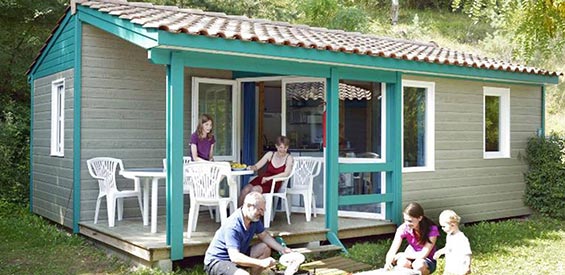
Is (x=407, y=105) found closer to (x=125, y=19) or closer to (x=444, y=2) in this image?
(x=125, y=19)

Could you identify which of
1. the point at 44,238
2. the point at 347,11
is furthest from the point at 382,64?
the point at 347,11

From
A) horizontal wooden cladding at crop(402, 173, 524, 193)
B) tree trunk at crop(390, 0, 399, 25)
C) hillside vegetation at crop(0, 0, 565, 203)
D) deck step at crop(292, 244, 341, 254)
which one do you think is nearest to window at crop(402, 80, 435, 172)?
horizontal wooden cladding at crop(402, 173, 524, 193)

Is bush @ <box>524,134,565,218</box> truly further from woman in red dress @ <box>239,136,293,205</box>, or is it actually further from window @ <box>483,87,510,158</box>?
woman in red dress @ <box>239,136,293,205</box>

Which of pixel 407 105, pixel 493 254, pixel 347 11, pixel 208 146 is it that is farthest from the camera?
pixel 347 11

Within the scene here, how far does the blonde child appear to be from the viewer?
472cm

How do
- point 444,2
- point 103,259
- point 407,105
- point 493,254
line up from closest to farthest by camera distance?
point 103,259 < point 493,254 < point 407,105 < point 444,2

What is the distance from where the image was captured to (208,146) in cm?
782

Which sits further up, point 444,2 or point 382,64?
point 444,2

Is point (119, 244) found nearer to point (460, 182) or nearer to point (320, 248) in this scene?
point (320, 248)

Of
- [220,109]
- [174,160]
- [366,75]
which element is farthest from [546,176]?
[174,160]

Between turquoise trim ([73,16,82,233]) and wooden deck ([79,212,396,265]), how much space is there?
26cm

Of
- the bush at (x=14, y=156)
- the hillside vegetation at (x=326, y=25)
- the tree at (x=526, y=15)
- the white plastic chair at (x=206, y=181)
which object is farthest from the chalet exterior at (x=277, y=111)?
the tree at (x=526, y=15)

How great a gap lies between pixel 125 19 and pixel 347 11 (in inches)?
526

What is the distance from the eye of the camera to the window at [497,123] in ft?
31.8
